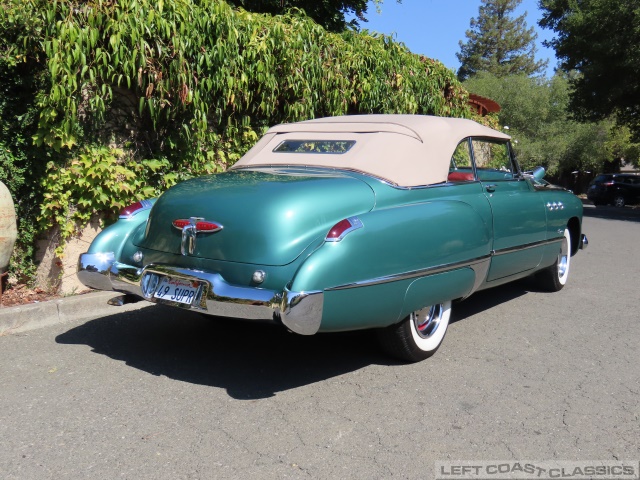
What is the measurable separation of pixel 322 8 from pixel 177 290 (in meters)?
10.4

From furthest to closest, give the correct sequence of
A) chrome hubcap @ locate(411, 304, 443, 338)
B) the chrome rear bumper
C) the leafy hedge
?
the leafy hedge, chrome hubcap @ locate(411, 304, 443, 338), the chrome rear bumper

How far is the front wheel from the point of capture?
4.27 m

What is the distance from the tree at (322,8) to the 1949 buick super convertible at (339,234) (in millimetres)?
7420

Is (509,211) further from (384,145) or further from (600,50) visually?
(600,50)

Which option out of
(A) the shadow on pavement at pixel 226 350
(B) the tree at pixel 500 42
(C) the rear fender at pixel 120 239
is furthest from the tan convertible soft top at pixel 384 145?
(B) the tree at pixel 500 42

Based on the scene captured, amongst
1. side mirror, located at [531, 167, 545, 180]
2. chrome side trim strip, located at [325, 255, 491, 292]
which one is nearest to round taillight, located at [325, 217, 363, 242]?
chrome side trim strip, located at [325, 255, 491, 292]

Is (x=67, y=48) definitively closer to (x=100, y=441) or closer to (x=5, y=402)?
(x=5, y=402)

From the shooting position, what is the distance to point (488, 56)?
67.9 m

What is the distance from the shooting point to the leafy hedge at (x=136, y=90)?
18.4 feet

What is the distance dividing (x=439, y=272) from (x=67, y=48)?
143 inches

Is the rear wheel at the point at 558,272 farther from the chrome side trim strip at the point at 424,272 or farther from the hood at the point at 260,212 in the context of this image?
the hood at the point at 260,212

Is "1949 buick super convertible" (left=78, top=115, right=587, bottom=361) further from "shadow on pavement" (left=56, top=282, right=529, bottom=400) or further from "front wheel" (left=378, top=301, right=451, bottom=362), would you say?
"shadow on pavement" (left=56, top=282, right=529, bottom=400)

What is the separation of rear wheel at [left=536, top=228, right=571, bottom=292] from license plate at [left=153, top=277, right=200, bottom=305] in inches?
157

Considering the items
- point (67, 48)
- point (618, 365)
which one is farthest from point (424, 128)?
point (67, 48)
